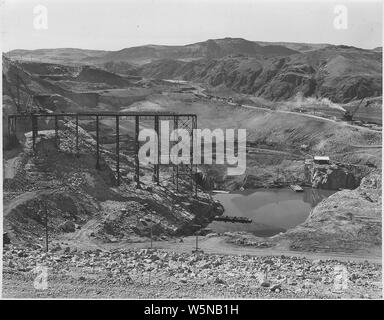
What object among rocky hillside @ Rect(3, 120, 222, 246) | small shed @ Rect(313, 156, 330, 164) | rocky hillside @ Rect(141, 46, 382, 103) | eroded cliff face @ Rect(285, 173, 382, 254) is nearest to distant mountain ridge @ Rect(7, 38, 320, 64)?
rocky hillside @ Rect(141, 46, 382, 103)

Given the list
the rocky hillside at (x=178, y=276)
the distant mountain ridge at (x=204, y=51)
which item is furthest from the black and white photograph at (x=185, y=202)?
the distant mountain ridge at (x=204, y=51)

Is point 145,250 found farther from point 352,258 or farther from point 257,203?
point 257,203

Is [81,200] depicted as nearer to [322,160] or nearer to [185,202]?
[185,202]

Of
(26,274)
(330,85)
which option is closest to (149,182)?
(26,274)

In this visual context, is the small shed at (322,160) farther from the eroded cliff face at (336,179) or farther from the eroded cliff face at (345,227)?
the eroded cliff face at (345,227)

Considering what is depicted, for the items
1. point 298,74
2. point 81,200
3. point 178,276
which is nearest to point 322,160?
point 81,200

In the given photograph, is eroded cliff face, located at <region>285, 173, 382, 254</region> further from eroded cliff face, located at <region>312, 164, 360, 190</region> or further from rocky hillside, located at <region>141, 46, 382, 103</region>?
rocky hillside, located at <region>141, 46, 382, 103</region>
